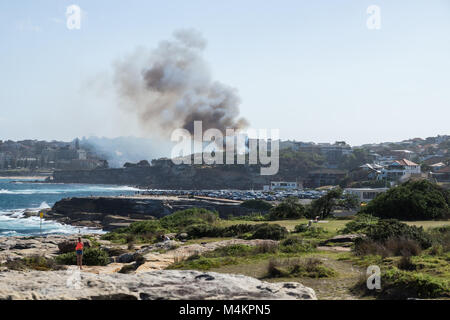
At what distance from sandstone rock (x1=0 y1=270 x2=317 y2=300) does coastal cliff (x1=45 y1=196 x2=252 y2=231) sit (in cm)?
5924

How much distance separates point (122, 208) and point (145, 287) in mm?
69196

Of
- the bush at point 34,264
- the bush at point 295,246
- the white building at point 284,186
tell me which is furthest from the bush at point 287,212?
the white building at point 284,186

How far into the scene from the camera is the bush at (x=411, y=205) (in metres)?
30.5

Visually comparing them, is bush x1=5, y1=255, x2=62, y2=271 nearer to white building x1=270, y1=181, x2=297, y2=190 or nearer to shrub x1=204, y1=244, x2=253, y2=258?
shrub x1=204, y1=244, x2=253, y2=258

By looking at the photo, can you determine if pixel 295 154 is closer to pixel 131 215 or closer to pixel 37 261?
pixel 131 215

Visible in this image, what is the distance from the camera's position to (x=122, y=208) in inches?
2953

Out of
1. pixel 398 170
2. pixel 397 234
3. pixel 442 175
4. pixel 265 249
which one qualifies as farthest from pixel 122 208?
pixel 397 234

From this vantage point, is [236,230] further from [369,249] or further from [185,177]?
[185,177]

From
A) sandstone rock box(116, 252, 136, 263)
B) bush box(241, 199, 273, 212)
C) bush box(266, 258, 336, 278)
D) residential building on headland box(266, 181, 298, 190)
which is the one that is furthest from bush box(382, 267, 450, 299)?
residential building on headland box(266, 181, 298, 190)

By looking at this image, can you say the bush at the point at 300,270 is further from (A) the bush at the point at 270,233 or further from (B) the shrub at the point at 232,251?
(A) the bush at the point at 270,233

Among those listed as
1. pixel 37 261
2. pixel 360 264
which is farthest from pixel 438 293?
pixel 37 261

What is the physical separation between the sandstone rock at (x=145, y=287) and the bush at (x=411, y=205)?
2483 cm
